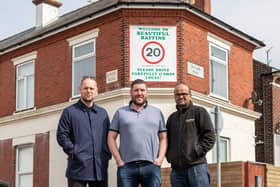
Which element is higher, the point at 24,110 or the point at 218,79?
the point at 218,79

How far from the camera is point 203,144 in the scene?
7730 mm

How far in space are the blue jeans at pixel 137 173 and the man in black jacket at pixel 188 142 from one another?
40 cm

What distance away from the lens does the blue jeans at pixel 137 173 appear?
24.4 feet

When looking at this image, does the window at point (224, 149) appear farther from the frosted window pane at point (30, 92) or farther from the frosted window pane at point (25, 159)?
the frosted window pane at point (30, 92)

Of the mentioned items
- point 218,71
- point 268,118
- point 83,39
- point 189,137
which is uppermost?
point 83,39

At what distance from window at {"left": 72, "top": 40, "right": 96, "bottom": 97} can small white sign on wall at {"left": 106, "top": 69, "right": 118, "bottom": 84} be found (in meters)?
0.78

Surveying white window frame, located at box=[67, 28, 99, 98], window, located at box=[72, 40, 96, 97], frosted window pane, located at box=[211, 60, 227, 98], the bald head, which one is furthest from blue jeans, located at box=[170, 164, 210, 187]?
frosted window pane, located at box=[211, 60, 227, 98]

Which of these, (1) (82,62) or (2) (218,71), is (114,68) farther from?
(2) (218,71)

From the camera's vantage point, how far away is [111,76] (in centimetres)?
2028

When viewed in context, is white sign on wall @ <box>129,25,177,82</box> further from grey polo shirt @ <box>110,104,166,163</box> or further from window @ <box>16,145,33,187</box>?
grey polo shirt @ <box>110,104,166,163</box>

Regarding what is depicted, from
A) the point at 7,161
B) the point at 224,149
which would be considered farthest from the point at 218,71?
the point at 7,161

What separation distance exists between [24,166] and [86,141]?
16.6 m

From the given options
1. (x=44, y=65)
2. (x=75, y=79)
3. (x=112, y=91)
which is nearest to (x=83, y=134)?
(x=112, y=91)

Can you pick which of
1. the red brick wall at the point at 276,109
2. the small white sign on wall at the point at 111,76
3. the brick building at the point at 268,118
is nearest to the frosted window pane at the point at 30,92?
the small white sign on wall at the point at 111,76
